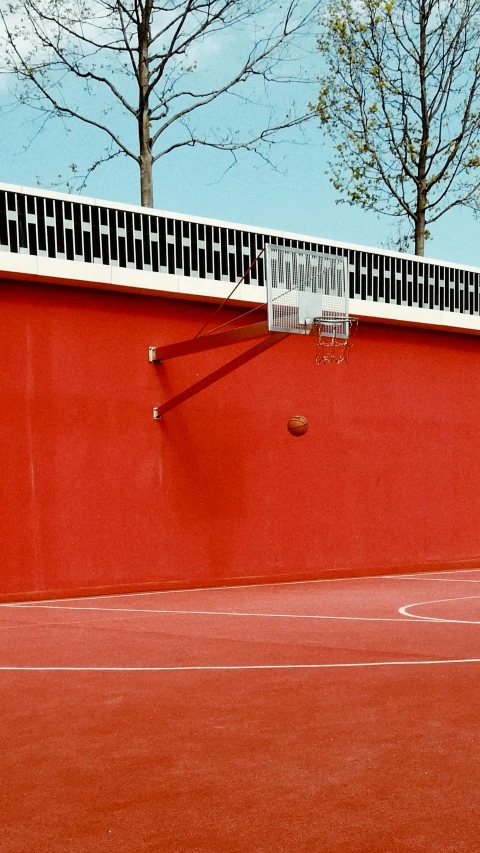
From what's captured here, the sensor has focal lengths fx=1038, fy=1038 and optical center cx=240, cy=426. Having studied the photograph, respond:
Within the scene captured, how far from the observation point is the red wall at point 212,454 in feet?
33.6

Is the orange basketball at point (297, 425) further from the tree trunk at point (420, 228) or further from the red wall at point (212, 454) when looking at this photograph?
the tree trunk at point (420, 228)

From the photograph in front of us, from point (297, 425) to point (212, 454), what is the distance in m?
1.05

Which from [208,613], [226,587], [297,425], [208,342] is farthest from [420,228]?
[208,613]

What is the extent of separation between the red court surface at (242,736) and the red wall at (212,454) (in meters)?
2.47

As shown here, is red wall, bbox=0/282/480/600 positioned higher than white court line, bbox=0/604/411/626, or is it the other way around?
red wall, bbox=0/282/480/600

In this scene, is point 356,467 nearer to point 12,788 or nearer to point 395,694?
point 395,694

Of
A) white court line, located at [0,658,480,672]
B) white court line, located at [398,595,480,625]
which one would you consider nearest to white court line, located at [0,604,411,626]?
white court line, located at [398,595,480,625]

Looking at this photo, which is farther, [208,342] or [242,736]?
[208,342]

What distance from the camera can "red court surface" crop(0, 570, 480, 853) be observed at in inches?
125

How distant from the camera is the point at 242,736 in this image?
14.1 ft

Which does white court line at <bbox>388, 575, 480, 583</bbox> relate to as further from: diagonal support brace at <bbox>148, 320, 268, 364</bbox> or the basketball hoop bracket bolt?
the basketball hoop bracket bolt

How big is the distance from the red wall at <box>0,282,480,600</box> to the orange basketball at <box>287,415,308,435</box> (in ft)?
1.15

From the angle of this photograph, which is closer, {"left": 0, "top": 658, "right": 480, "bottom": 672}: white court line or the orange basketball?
{"left": 0, "top": 658, "right": 480, "bottom": 672}: white court line

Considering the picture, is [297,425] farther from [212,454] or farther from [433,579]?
[433,579]
